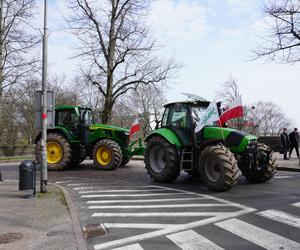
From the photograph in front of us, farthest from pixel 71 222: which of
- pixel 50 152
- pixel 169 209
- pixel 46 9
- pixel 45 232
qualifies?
pixel 50 152

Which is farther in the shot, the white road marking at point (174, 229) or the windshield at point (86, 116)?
the windshield at point (86, 116)

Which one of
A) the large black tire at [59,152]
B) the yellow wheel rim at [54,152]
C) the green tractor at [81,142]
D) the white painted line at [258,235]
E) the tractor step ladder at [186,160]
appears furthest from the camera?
the yellow wheel rim at [54,152]

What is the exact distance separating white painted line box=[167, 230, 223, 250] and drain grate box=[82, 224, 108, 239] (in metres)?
1.33

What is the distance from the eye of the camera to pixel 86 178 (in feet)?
50.9

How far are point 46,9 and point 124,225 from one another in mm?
7483

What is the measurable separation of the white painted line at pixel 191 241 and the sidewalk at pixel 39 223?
1.53 meters

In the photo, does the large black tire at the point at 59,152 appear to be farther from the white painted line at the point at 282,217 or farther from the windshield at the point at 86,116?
the white painted line at the point at 282,217

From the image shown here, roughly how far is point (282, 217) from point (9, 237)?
17.0 ft

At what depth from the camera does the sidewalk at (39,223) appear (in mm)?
6633

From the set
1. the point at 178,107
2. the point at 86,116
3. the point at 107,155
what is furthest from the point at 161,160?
the point at 86,116

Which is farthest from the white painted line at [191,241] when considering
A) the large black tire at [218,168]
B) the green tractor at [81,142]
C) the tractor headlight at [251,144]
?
the green tractor at [81,142]

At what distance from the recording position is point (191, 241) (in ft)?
21.1

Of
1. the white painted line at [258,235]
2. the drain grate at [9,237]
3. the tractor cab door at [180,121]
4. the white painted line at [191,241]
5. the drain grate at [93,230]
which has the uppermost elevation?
the tractor cab door at [180,121]

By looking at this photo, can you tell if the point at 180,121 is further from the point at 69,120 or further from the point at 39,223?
the point at 69,120
